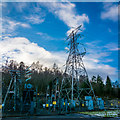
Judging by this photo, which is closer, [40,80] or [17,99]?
[17,99]

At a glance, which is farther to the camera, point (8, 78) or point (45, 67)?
point (45, 67)

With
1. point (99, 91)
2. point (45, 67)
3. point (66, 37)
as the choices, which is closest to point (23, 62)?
point (45, 67)

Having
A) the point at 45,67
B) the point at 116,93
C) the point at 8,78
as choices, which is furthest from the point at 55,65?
the point at 116,93

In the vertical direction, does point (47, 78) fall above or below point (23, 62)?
below

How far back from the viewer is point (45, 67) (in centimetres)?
5550

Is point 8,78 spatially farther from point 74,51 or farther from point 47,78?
point 74,51

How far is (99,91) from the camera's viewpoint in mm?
23250

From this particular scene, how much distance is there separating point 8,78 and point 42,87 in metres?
14.2

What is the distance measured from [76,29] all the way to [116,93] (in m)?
13.1

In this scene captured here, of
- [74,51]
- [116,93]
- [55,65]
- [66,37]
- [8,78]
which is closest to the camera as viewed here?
[116,93]

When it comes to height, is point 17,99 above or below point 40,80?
below

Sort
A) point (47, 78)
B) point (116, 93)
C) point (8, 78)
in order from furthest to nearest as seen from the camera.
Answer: point (47, 78) < point (8, 78) < point (116, 93)

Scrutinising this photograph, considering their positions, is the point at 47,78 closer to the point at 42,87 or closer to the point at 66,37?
the point at 42,87

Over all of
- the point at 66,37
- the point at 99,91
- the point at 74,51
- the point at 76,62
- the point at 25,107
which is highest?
the point at 66,37
